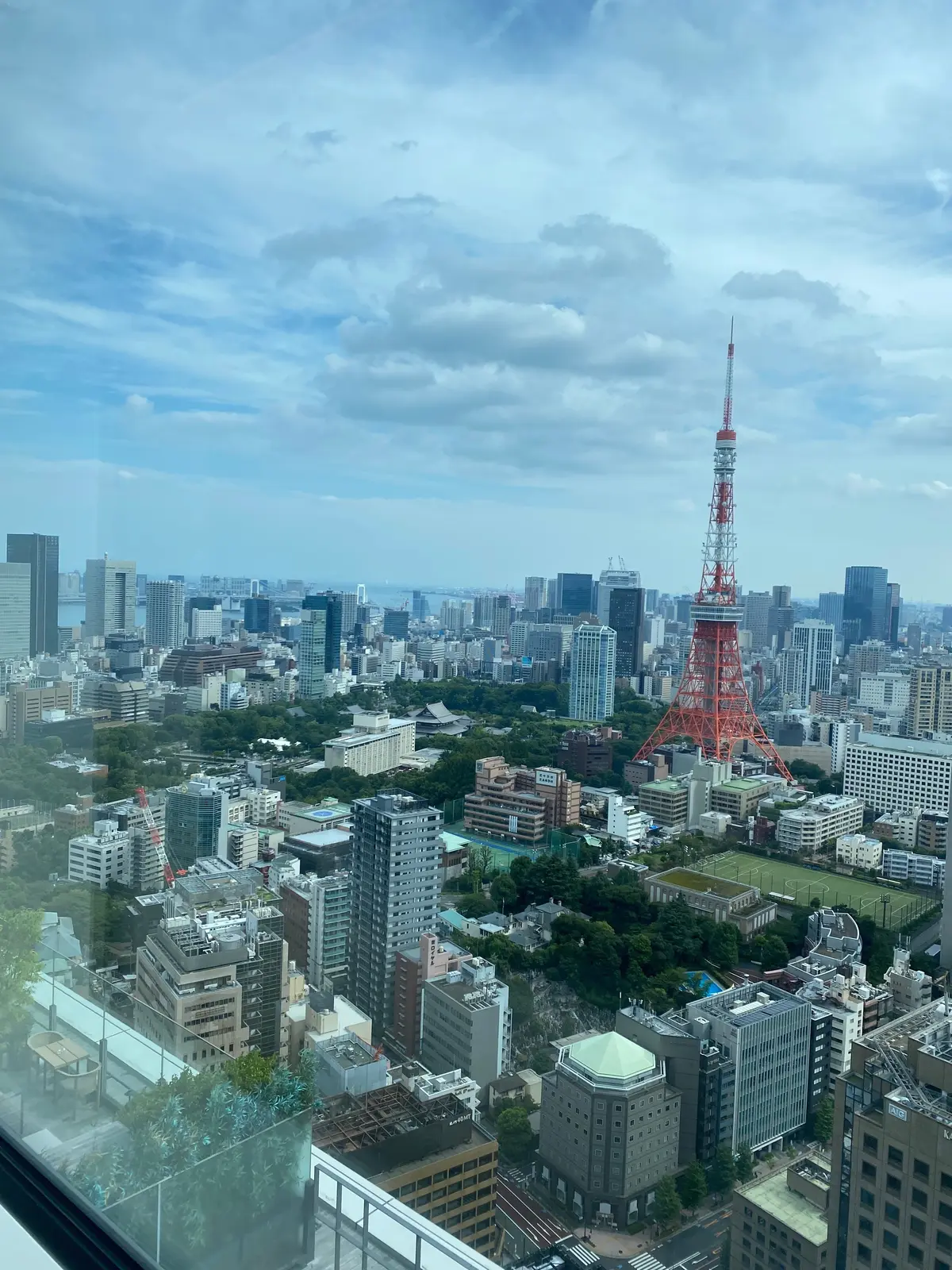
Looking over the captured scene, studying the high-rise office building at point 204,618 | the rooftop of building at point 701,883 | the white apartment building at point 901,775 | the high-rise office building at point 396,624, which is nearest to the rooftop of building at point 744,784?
the white apartment building at point 901,775

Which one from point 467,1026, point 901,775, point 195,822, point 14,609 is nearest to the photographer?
point 14,609

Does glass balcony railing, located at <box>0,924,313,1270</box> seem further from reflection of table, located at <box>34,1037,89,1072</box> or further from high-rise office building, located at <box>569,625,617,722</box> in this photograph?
high-rise office building, located at <box>569,625,617,722</box>

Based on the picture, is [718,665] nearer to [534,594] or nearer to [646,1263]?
[534,594]

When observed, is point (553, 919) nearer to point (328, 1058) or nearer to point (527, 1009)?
point (527, 1009)

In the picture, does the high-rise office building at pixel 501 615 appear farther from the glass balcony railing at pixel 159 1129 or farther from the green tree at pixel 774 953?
the glass balcony railing at pixel 159 1129

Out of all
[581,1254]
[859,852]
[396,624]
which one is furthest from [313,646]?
[581,1254]

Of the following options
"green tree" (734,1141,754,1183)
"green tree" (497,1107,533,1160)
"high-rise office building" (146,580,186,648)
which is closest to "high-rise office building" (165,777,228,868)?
"high-rise office building" (146,580,186,648)
